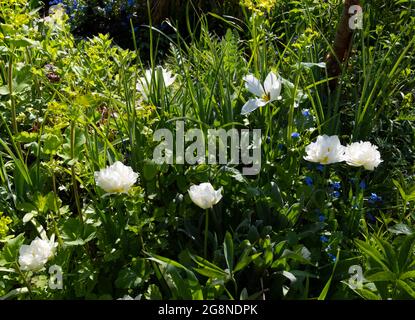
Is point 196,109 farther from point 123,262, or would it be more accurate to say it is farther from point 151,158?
point 123,262

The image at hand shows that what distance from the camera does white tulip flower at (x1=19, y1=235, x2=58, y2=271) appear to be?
4.78 ft

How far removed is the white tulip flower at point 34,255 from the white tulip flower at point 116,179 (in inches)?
8.2

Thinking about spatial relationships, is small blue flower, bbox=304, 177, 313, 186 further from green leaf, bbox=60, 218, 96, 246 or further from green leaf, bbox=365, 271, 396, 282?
green leaf, bbox=60, 218, 96, 246

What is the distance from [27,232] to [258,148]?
2.56ft

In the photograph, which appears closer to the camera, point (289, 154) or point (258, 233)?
point (258, 233)

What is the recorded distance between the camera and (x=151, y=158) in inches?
72.2

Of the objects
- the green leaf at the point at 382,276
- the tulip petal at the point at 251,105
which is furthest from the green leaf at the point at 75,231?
the green leaf at the point at 382,276

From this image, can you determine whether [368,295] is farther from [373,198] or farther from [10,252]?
[10,252]

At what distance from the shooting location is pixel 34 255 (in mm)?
1467

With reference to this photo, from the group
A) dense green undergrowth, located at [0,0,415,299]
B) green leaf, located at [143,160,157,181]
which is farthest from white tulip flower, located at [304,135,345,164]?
green leaf, located at [143,160,157,181]

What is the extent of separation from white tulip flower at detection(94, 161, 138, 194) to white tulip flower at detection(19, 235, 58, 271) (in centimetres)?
21

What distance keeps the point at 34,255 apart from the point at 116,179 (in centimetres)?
27

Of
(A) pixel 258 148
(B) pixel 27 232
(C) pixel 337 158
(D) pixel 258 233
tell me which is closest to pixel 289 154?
(A) pixel 258 148

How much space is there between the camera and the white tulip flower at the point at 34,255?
57.3 inches
